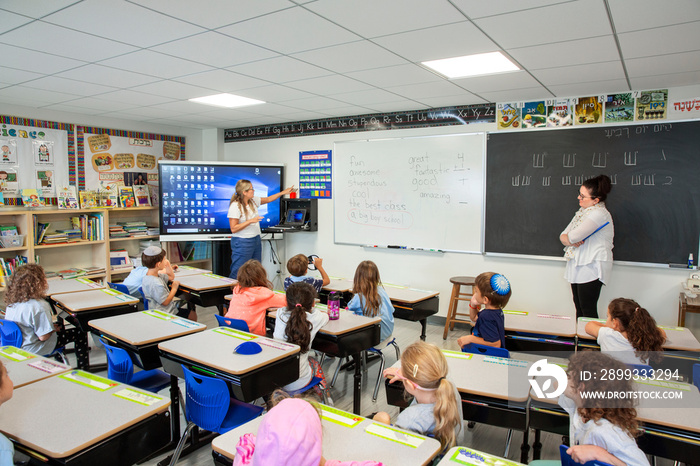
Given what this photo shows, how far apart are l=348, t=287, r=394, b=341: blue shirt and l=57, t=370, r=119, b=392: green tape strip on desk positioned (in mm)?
1781

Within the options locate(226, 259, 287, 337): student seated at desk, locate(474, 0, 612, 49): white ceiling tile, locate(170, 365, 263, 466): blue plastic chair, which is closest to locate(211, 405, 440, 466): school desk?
locate(170, 365, 263, 466): blue plastic chair

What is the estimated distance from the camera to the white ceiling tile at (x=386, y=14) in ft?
7.25

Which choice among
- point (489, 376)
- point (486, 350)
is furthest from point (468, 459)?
point (486, 350)

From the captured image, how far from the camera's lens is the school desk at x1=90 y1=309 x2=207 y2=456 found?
2.51 metres

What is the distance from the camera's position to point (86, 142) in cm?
582

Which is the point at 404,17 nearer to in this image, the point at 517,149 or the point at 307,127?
the point at 517,149

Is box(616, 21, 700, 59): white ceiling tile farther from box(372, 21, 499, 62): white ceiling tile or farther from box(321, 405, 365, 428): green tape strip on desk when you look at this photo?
box(321, 405, 365, 428): green tape strip on desk

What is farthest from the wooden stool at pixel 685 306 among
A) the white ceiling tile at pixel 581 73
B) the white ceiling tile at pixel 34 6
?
the white ceiling tile at pixel 34 6

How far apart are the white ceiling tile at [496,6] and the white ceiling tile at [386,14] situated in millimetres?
59

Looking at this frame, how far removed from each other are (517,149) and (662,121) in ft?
4.04

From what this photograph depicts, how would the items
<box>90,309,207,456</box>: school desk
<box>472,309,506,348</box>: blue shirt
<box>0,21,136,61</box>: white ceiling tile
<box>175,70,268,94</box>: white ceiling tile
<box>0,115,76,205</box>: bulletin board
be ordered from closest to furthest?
<box>90,309,207,456</box>: school desk, <box>0,21,136,61</box>: white ceiling tile, <box>472,309,506,348</box>: blue shirt, <box>175,70,268,94</box>: white ceiling tile, <box>0,115,76,205</box>: bulletin board

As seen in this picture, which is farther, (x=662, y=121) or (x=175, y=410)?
(x=662, y=121)

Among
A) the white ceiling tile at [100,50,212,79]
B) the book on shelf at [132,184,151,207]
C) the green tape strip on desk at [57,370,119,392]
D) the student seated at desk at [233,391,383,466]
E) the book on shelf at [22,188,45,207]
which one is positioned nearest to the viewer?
the student seated at desk at [233,391,383,466]

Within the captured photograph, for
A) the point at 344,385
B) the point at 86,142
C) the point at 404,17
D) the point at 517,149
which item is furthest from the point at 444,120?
the point at 86,142
